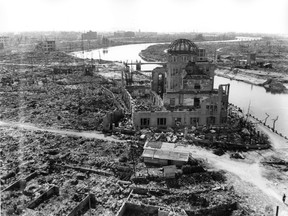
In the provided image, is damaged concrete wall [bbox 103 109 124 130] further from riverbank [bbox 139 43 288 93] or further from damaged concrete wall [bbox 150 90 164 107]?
riverbank [bbox 139 43 288 93]

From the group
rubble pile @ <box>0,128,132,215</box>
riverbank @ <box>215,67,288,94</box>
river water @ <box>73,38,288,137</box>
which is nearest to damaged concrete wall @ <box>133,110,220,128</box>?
rubble pile @ <box>0,128,132,215</box>

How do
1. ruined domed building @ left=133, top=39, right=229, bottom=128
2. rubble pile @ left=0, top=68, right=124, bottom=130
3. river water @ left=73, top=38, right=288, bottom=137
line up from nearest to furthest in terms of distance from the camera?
ruined domed building @ left=133, top=39, right=229, bottom=128 → rubble pile @ left=0, top=68, right=124, bottom=130 → river water @ left=73, top=38, right=288, bottom=137

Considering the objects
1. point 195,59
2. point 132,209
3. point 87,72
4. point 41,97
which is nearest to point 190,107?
point 195,59

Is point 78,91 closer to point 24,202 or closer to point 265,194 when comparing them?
point 24,202

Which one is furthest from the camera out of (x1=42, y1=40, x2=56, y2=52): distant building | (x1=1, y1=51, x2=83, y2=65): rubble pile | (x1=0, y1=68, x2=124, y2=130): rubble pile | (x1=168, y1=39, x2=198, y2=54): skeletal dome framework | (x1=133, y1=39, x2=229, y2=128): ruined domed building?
(x1=42, y1=40, x2=56, y2=52): distant building

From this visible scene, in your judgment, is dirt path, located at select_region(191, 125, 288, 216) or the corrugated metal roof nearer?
dirt path, located at select_region(191, 125, 288, 216)

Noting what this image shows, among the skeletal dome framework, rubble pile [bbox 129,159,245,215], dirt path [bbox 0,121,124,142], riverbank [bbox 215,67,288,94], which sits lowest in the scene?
rubble pile [bbox 129,159,245,215]
